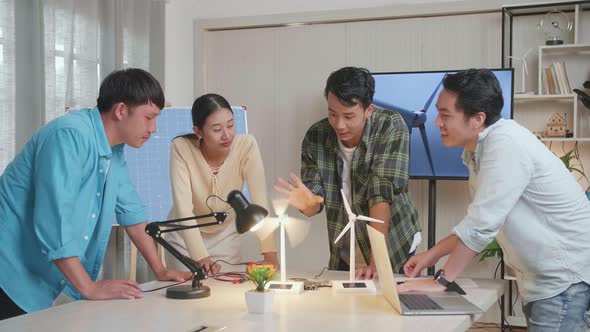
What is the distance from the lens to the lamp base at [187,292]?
212 cm

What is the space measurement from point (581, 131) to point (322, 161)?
2359 millimetres

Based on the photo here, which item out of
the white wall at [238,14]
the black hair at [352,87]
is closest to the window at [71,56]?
the white wall at [238,14]

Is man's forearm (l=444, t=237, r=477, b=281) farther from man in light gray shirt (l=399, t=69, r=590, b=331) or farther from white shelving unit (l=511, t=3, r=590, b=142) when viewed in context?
white shelving unit (l=511, t=3, r=590, b=142)

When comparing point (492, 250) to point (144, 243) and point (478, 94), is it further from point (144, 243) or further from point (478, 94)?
point (144, 243)

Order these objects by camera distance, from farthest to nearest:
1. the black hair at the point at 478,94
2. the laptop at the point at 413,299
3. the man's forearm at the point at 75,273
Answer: the black hair at the point at 478,94, the man's forearm at the point at 75,273, the laptop at the point at 413,299

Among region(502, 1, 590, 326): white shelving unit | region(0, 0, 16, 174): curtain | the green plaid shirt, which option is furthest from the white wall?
the green plaid shirt

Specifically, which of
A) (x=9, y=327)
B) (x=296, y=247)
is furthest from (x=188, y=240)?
(x=296, y=247)

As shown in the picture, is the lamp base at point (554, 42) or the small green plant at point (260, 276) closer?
the small green plant at point (260, 276)

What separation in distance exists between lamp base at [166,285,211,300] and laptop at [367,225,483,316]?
1.85ft

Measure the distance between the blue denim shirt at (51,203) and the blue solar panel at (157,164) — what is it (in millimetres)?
1848

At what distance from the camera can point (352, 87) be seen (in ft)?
8.43

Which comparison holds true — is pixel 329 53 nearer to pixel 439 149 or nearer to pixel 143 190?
pixel 439 149

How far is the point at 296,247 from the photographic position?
510 centimetres

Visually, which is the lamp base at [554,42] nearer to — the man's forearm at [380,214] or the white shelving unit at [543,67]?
the white shelving unit at [543,67]
